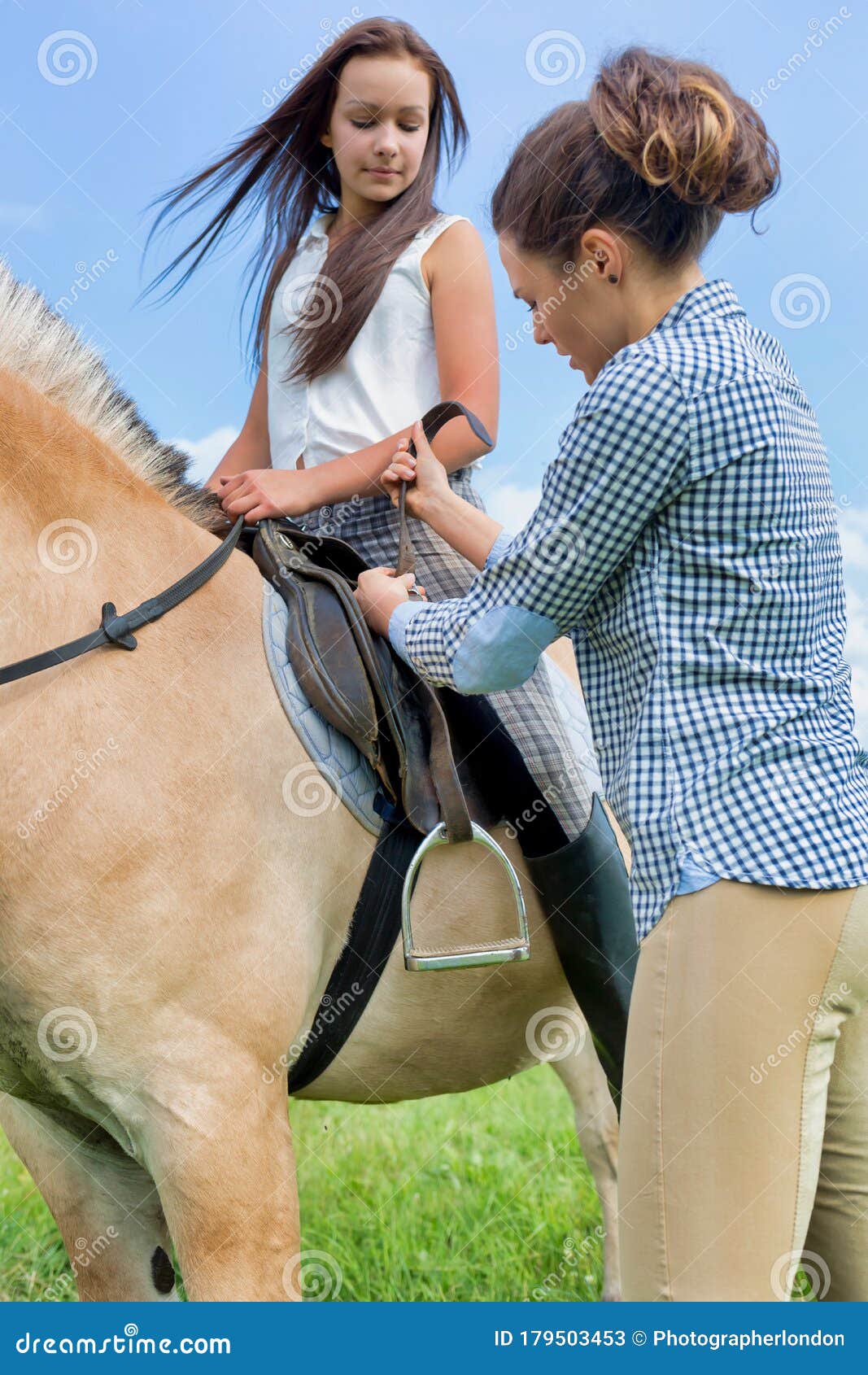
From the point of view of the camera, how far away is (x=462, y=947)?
7.68ft

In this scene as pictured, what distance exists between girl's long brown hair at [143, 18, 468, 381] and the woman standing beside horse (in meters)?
0.95

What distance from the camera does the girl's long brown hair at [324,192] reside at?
2676mm

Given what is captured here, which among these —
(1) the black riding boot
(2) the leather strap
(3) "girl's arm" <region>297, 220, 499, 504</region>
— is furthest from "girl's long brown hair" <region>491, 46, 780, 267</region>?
(1) the black riding boot

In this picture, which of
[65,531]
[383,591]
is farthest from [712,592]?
[65,531]

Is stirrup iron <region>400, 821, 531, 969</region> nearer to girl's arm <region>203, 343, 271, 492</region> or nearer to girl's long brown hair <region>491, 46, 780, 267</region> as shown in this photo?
girl's long brown hair <region>491, 46, 780, 267</region>

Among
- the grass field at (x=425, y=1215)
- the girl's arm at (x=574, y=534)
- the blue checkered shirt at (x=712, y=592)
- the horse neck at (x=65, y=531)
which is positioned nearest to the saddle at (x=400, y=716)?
the horse neck at (x=65, y=531)

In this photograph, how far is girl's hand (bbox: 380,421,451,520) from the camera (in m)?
2.21

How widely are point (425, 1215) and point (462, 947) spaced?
2342 mm

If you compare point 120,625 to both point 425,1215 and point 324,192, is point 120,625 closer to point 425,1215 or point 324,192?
point 324,192

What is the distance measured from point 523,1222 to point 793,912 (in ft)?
10.2

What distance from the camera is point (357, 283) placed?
8.71 ft

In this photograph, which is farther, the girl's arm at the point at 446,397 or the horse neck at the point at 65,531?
the girl's arm at the point at 446,397

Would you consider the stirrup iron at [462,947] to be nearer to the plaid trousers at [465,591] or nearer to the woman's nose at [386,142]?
the plaid trousers at [465,591]

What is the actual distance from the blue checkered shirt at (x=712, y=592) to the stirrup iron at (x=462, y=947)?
0.61 meters
